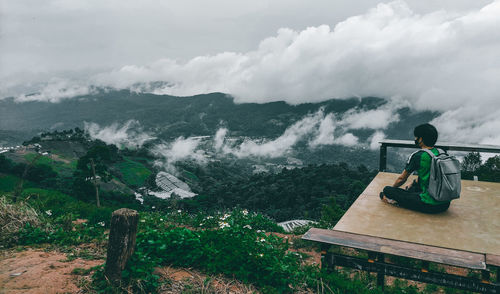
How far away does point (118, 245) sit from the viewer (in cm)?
339

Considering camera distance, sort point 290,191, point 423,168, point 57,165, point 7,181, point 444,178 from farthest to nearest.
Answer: point 57,165 < point 290,191 < point 7,181 < point 423,168 < point 444,178

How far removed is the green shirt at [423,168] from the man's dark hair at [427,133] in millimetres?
120

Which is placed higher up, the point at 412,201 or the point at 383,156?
the point at 383,156

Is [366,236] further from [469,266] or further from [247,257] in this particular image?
[247,257]

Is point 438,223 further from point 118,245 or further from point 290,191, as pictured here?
point 290,191

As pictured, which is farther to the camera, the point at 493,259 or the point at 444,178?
the point at 444,178

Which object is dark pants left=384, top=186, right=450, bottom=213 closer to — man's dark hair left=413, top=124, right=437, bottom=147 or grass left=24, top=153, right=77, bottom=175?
man's dark hair left=413, top=124, right=437, bottom=147

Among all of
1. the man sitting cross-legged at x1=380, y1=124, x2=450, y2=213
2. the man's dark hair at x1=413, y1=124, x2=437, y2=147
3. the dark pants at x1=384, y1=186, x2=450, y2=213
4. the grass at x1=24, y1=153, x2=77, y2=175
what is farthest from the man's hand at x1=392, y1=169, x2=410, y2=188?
the grass at x1=24, y1=153, x2=77, y2=175

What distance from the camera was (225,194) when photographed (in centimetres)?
6384

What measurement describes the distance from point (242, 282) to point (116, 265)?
56.3 inches

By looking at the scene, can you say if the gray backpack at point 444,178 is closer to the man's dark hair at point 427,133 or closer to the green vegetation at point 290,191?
the man's dark hair at point 427,133

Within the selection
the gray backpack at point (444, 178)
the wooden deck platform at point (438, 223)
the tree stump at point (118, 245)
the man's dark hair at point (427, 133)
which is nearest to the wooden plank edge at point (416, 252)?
the wooden deck platform at point (438, 223)

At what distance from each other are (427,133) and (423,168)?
0.51 metres

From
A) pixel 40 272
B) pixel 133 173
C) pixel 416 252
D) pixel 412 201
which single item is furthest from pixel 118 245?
pixel 133 173
